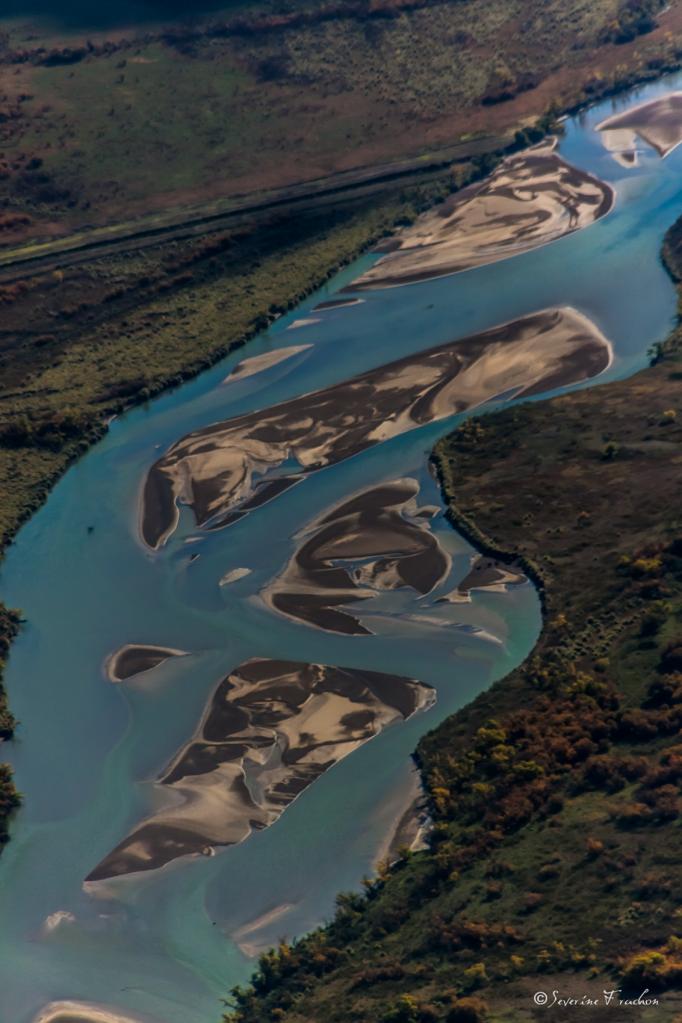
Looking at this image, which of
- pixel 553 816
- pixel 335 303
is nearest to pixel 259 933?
pixel 553 816

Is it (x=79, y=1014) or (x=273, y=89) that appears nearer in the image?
(x=79, y=1014)

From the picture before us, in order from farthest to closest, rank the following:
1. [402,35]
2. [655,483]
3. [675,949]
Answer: [402,35]
[655,483]
[675,949]

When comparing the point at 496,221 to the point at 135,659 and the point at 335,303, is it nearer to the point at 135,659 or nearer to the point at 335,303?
the point at 335,303

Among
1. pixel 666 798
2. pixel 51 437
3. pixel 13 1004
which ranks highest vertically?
pixel 51 437

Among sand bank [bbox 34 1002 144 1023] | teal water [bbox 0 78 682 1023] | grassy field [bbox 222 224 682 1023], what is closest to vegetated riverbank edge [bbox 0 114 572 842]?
teal water [bbox 0 78 682 1023]

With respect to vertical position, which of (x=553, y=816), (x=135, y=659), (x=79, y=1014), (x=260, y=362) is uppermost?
(x=260, y=362)

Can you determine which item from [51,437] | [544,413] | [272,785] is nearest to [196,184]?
[51,437]

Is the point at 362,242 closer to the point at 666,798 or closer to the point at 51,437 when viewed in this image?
the point at 51,437
